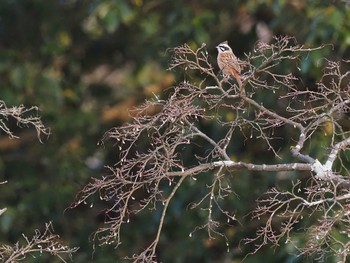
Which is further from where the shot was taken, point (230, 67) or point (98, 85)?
point (98, 85)

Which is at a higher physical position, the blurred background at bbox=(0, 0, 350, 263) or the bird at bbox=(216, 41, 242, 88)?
the bird at bbox=(216, 41, 242, 88)

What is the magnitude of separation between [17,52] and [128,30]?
34.9 inches

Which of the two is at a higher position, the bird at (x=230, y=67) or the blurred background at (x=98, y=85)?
the bird at (x=230, y=67)

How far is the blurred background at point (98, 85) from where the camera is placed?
754 centimetres

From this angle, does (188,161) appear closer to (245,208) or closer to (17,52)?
(245,208)

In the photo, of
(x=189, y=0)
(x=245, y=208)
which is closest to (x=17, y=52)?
(x=189, y=0)

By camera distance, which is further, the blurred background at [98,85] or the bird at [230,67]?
the blurred background at [98,85]

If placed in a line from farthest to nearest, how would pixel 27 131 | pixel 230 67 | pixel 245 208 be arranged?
pixel 27 131, pixel 245 208, pixel 230 67

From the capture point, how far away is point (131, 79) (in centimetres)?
901

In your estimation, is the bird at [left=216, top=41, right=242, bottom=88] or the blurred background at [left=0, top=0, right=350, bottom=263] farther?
the blurred background at [left=0, top=0, right=350, bottom=263]

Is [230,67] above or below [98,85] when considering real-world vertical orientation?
above

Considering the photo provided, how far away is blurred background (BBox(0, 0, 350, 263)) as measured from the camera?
7.54 metres

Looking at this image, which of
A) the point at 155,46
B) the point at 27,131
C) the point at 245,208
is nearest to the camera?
the point at 245,208

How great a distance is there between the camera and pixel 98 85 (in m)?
9.16
